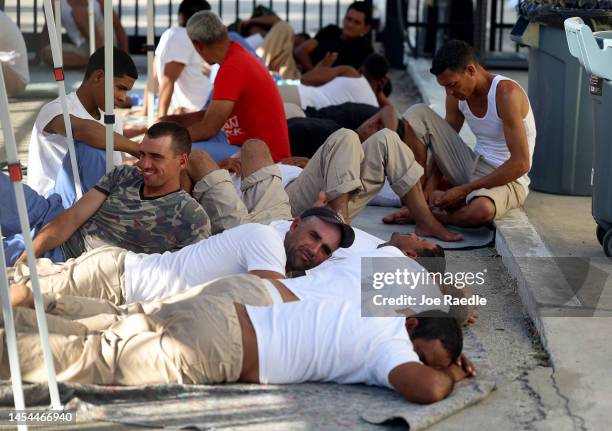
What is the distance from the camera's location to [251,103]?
7254mm

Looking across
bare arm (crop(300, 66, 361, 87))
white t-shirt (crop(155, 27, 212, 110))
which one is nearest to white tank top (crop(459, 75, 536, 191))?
bare arm (crop(300, 66, 361, 87))

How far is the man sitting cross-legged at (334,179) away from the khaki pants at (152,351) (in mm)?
1501

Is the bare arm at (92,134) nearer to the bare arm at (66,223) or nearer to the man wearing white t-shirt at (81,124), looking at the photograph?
the man wearing white t-shirt at (81,124)

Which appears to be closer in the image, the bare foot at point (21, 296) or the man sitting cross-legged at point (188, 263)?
the bare foot at point (21, 296)

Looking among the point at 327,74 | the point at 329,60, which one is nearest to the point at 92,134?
the point at 327,74

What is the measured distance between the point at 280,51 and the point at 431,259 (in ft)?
22.5

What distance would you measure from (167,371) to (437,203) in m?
2.85

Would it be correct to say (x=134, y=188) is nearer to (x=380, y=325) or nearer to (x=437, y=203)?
(x=380, y=325)

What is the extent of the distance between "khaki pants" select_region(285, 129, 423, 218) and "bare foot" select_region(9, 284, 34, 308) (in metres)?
2.22

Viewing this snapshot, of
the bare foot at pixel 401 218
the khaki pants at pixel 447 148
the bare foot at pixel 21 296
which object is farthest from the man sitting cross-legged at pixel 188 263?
the khaki pants at pixel 447 148

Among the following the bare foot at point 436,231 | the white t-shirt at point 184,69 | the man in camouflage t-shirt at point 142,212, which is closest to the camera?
the man in camouflage t-shirt at point 142,212

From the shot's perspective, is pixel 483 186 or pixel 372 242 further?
pixel 483 186

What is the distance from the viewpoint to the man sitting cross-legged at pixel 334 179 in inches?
222

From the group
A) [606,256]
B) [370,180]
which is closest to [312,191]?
[370,180]
